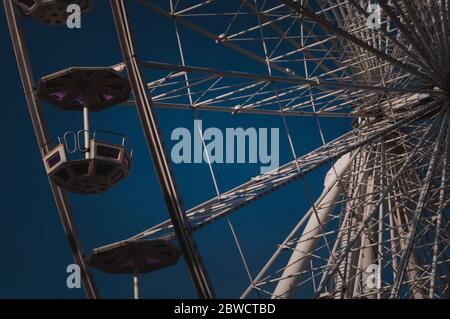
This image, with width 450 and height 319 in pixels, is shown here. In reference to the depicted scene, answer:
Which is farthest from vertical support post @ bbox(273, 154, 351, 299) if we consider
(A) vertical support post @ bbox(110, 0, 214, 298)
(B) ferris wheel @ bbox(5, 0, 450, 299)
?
(A) vertical support post @ bbox(110, 0, 214, 298)

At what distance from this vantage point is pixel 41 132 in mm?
20969

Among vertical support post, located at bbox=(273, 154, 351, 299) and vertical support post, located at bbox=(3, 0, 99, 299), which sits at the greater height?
vertical support post, located at bbox=(3, 0, 99, 299)

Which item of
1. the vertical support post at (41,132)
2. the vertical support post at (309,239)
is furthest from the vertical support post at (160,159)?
the vertical support post at (309,239)

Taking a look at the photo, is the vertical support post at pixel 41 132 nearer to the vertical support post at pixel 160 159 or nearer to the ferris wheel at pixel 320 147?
the ferris wheel at pixel 320 147

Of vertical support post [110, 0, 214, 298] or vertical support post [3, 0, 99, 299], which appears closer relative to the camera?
vertical support post [110, 0, 214, 298]

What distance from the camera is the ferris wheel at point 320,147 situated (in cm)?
1900

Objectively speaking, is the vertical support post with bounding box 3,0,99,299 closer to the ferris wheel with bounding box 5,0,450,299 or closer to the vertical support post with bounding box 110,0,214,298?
the ferris wheel with bounding box 5,0,450,299

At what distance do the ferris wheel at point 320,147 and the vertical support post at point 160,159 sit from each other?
0.02 metres

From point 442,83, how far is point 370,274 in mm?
5563

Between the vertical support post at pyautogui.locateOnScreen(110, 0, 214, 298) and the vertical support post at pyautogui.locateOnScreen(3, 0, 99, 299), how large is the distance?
8.56 ft

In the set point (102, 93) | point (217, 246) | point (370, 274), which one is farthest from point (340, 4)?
point (217, 246)

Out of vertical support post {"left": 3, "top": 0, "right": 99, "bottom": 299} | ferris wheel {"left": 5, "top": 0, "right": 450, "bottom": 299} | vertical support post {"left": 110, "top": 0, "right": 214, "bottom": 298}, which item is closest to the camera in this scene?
vertical support post {"left": 110, "top": 0, "right": 214, "bottom": 298}

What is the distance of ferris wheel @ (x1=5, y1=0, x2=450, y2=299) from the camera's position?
1900 centimetres

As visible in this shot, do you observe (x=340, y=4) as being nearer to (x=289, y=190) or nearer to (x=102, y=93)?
(x=102, y=93)
